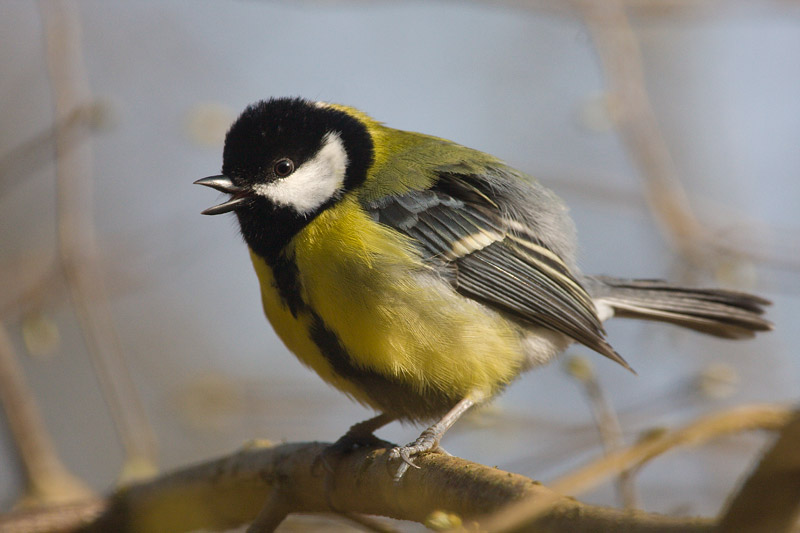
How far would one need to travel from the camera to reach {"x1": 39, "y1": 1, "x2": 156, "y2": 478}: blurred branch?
2.81 m

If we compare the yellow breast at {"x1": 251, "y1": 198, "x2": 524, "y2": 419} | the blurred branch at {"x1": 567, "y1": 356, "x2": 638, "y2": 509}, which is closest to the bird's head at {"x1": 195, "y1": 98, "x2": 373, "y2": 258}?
the yellow breast at {"x1": 251, "y1": 198, "x2": 524, "y2": 419}

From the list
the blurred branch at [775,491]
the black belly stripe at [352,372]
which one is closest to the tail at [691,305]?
the black belly stripe at [352,372]

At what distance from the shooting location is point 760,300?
297 cm

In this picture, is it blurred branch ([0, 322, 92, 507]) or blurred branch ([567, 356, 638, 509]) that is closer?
blurred branch ([567, 356, 638, 509])

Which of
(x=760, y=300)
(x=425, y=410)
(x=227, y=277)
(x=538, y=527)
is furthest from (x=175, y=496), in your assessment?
(x=227, y=277)

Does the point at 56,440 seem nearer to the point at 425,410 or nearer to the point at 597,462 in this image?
the point at 425,410

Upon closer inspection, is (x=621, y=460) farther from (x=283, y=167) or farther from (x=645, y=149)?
(x=645, y=149)

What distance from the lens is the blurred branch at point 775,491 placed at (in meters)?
0.87

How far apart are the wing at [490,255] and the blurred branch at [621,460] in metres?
0.88

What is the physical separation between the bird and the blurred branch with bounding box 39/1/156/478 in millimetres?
721

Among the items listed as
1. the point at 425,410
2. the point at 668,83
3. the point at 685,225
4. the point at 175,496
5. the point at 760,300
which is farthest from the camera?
the point at 668,83

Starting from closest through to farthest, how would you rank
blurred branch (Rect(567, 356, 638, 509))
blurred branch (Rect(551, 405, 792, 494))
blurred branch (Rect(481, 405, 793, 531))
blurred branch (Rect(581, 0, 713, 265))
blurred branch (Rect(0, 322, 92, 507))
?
blurred branch (Rect(481, 405, 793, 531)), blurred branch (Rect(551, 405, 792, 494)), blurred branch (Rect(567, 356, 638, 509)), blurred branch (Rect(0, 322, 92, 507)), blurred branch (Rect(581, 0, 713, 265))

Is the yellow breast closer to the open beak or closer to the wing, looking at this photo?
the wing

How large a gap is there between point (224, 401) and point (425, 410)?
1424mm
